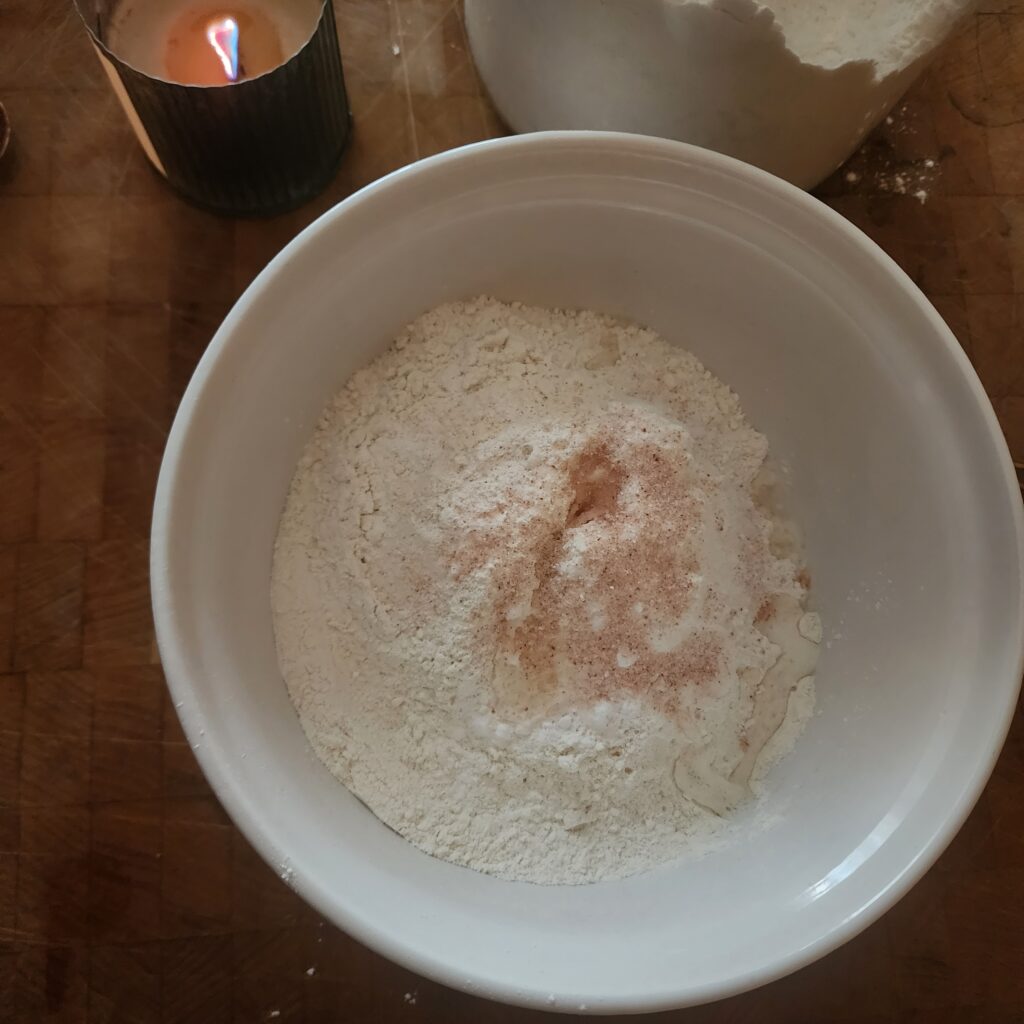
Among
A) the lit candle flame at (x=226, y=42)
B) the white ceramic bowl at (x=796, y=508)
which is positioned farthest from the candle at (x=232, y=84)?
the white ceramic bowl at (x=796, y=508)

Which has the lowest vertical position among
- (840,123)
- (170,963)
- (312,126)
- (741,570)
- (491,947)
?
(170,963)

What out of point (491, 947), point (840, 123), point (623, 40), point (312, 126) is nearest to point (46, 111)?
point (312, 126)

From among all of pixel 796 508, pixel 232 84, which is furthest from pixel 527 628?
pixel 232 84

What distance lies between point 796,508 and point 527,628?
10.8 inches

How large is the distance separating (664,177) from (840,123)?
16cm

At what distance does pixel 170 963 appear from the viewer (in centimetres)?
76

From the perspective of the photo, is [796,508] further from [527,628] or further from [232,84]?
[232,84]

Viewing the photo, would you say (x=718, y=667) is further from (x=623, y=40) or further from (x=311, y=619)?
(x=623, y=40)

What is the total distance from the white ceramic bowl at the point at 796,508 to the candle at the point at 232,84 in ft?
0.53

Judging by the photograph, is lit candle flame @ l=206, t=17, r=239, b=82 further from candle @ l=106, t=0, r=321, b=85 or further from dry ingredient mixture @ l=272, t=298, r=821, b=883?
dry ingredient mixture @ l=272, t=298, r=821, b=883

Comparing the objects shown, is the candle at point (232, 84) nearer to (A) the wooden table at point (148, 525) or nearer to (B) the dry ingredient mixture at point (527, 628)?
(A) the wooden table at point (148, 525)

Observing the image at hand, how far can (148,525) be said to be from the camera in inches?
31.8

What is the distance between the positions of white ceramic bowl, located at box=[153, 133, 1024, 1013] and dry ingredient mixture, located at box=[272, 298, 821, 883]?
0.03m

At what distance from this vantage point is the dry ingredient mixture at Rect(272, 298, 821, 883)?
0.68 m
